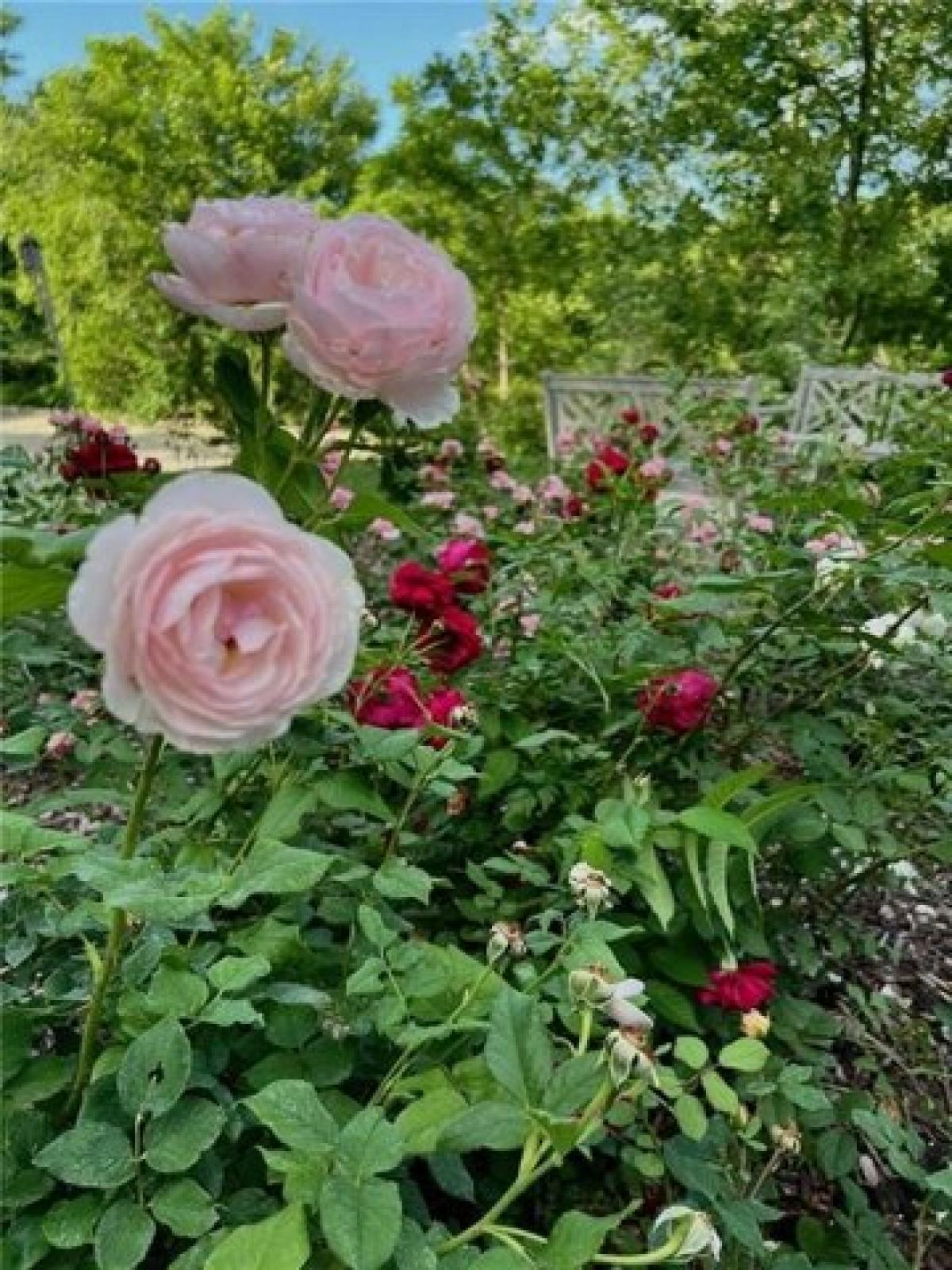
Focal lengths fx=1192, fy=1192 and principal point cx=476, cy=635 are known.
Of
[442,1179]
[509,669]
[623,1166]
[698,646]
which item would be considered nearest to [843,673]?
[698,646]

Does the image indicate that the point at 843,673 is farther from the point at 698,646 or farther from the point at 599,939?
the point at 599,939

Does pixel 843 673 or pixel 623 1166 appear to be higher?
pixel 843 673

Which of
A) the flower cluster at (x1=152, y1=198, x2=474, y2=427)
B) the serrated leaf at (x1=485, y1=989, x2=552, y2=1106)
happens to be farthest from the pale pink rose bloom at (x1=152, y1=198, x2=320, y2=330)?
the serrated leaf at (x1=485, y1=989, x2=552, y2=1106)

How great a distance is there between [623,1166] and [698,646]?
0.44 m

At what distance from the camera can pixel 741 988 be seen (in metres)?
0.84

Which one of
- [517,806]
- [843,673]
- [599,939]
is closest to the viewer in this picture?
[599,939]

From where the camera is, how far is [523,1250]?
0.56 m

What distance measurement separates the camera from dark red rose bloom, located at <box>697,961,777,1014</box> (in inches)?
33.0

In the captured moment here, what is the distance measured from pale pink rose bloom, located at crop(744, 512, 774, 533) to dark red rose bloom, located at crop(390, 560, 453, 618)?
1.03 metres

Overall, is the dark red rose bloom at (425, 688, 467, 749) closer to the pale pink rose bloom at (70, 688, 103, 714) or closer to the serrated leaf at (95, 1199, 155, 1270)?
the serrated leaf at (95, 1199, 155, 1270)

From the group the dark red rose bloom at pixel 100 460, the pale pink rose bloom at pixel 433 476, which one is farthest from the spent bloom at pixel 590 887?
the pale pink rose bloom at pixel 433 476

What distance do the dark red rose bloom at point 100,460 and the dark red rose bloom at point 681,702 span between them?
1.74 ft

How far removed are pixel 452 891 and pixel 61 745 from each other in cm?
54

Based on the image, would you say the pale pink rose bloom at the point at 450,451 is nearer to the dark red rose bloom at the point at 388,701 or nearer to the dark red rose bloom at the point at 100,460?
the dark red rose bloom at the point at 100,460
